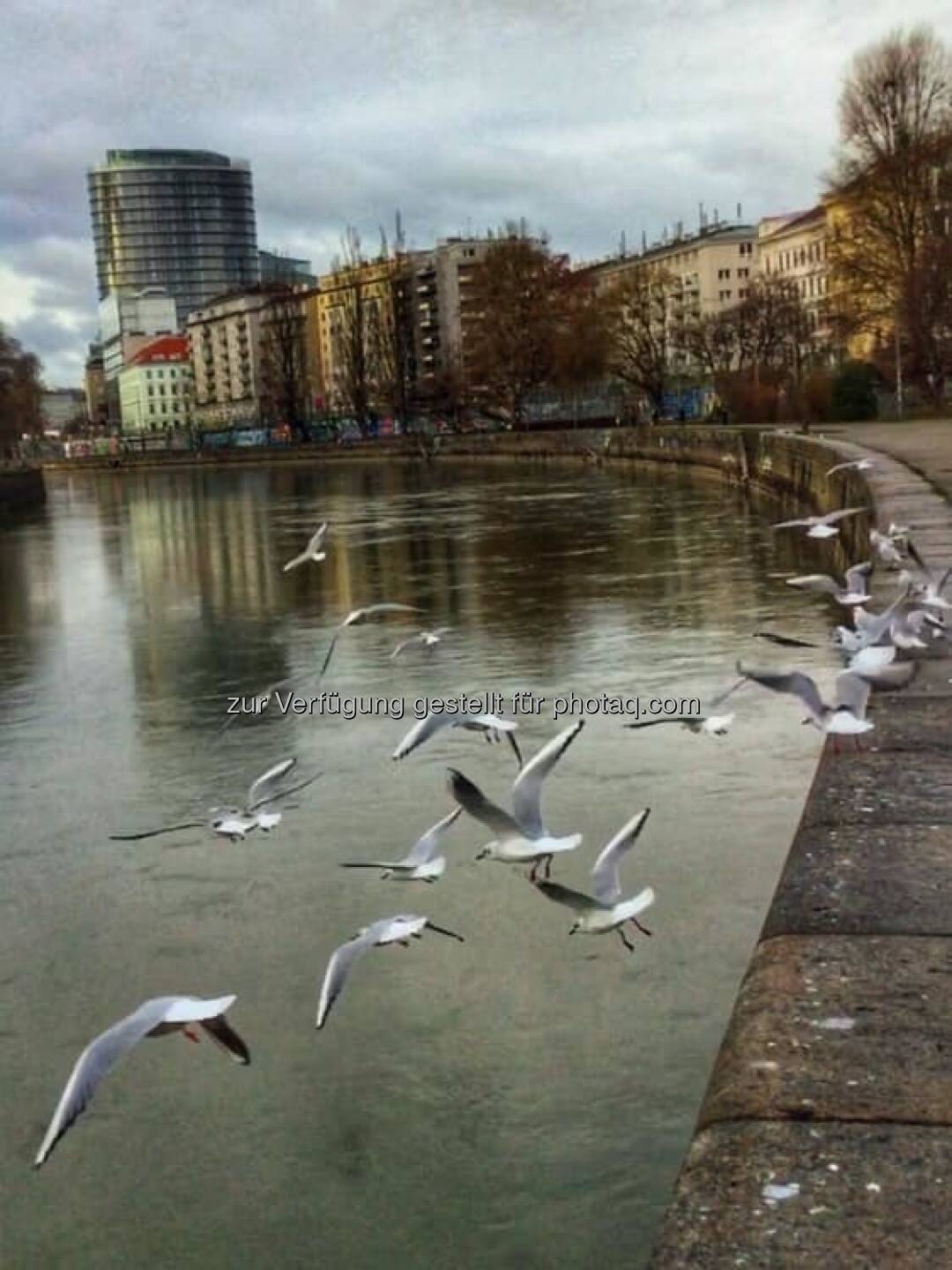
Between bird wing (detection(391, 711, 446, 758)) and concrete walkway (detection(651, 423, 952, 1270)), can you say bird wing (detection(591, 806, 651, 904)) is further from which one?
bird wing (detection(391, 711, 446, 758))

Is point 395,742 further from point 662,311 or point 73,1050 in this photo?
point 662,311

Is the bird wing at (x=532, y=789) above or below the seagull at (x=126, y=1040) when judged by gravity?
above

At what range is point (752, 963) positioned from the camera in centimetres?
353

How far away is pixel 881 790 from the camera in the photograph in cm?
472

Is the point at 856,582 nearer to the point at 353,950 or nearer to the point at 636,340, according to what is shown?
the point at 353,950

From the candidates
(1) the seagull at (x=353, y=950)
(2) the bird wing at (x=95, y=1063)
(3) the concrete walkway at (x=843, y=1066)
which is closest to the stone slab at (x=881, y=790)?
(3) the concrete walkway at (x=843, y=1066)

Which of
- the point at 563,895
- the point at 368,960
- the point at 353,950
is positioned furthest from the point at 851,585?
the point at 353,950

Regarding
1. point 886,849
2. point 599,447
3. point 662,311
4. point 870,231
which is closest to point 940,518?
point 886,849

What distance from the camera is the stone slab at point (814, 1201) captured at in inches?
88.6

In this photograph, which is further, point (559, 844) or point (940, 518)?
point (940, 518)

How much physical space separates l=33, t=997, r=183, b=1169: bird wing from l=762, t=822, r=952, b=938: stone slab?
4.92 feet

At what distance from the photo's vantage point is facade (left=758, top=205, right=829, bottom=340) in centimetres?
9981

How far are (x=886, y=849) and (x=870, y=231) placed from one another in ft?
145

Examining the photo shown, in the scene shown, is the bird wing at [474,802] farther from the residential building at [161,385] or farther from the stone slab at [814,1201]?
the residential building at [161,385]
